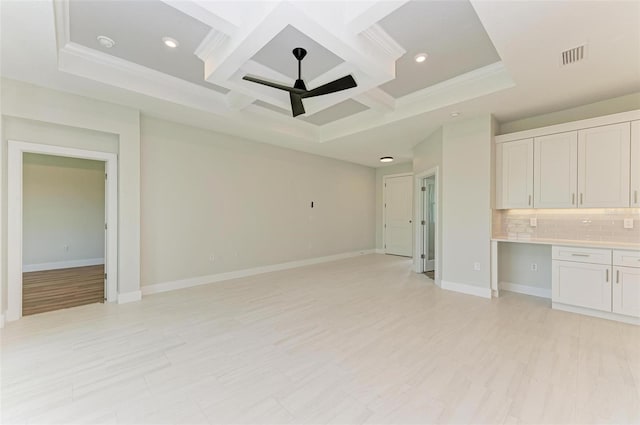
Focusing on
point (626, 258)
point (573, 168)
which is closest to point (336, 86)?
point (573, 168)

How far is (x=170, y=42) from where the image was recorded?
283cm

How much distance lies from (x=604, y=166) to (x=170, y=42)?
531 centimetres

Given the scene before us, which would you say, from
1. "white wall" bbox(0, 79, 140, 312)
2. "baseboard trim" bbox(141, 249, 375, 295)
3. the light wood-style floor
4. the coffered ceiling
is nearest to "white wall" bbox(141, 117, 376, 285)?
"baseboard trim" bbox(141, 249, 375, 295)

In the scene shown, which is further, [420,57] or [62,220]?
[62,220]

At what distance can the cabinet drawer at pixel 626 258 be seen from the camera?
3049mm

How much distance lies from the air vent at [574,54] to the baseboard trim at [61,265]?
30.4ft

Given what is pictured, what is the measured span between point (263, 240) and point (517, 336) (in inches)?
174

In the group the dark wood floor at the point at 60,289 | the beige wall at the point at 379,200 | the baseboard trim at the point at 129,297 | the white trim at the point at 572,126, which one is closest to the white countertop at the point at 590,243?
the white trim at the point at 572,126

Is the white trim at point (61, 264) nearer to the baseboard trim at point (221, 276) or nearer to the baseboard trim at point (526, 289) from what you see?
the baseboard trim at point (221, 276)

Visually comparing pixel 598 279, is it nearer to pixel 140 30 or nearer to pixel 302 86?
pixel 302 86

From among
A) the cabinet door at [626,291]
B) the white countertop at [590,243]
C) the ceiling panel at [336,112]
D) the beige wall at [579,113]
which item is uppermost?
the ceiling panel at [336,112]

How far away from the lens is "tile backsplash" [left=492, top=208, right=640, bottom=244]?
3.50m

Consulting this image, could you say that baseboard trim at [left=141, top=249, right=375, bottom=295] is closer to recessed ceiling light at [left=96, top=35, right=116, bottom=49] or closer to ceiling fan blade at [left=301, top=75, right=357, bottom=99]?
recessed ceiling light at [left=96, top=35, right=116, bottom=49]

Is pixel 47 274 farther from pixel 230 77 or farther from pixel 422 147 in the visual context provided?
pixel 422 147
